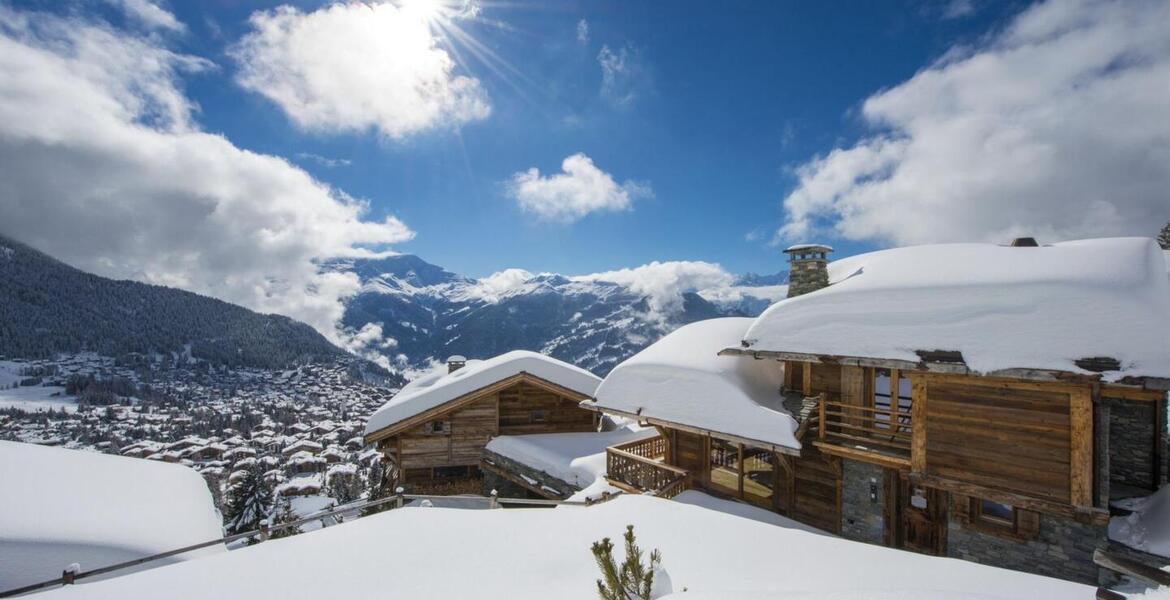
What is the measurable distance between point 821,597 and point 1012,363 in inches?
292

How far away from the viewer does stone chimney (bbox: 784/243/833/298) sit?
13.3 metres

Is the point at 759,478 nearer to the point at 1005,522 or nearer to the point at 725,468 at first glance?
the point at 725,468

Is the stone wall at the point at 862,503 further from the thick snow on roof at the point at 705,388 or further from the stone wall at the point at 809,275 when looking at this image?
the stone wall at the point at 809,275

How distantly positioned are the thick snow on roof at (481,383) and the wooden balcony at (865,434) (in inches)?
408

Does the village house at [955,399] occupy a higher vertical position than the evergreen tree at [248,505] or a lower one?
higher

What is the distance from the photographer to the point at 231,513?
104ft

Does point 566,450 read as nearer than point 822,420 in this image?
No

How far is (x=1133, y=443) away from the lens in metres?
10.9

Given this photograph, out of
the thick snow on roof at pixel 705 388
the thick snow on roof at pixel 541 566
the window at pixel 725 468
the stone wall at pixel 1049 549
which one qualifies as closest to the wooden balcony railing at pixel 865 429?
the thick snow on roof at pixel 705 388

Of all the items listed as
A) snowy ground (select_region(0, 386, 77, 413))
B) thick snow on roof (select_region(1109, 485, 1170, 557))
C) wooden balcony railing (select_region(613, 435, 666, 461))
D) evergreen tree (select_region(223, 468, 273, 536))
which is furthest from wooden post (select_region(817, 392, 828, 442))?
snowy ground (select_region(0, 386, 77, 413))

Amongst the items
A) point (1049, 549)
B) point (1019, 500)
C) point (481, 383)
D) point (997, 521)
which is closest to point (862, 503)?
point (997, 521)

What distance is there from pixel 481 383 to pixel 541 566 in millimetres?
13568

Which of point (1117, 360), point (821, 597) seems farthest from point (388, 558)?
point (1117, 360)

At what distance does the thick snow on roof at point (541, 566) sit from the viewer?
20.3 feet
